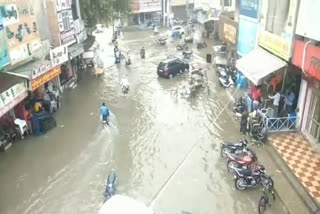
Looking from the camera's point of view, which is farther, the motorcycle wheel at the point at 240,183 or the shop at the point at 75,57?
the shop at the point at 75,57

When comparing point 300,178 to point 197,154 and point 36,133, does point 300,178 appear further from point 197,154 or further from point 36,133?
point 36,133

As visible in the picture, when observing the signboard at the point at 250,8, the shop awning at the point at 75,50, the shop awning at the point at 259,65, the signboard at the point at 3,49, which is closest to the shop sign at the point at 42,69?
the signboard at the point at 3,49

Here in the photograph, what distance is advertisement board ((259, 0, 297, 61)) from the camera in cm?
1470

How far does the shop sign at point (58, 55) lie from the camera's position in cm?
2014

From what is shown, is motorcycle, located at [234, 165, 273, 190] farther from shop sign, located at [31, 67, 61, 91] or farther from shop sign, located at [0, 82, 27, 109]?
shop sign, located at [31, 67, 61, 91]

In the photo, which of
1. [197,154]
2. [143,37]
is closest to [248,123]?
[197,154]

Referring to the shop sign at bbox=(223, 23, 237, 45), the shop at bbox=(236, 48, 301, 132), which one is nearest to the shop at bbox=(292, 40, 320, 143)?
the shop at bbox=(236, 48, 301, 132)

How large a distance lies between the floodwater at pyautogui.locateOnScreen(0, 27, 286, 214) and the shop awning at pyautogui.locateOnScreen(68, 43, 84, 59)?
2.89m

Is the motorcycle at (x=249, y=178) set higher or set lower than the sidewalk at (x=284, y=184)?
higher

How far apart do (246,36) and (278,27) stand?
561cm

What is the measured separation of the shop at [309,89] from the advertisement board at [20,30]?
1319cm

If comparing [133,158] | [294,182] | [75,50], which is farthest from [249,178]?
[75,50]

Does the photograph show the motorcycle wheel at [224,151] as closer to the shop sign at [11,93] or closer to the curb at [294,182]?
the curb at [294,182]

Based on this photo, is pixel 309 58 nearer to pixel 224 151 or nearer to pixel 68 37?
pixel 224 151
